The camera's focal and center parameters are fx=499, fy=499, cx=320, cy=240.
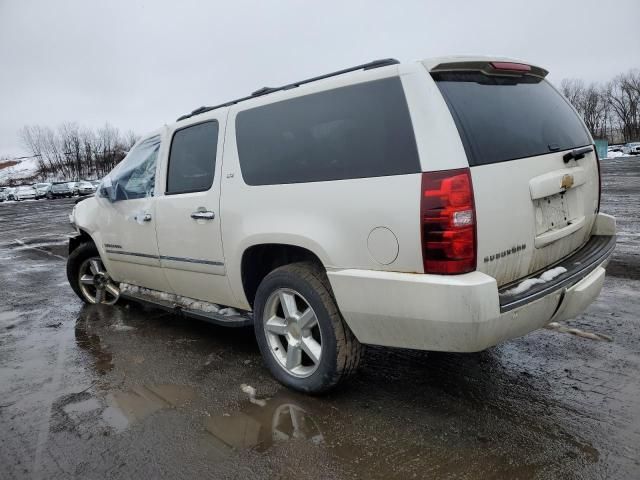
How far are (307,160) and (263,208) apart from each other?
43 cm

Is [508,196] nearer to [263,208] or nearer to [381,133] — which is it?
[381,133]

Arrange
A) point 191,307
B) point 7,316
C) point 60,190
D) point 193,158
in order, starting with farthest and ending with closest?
point 60,190 → point 7,316 → point 191,307 → point 193,158

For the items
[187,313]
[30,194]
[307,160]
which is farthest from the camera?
[30,194]

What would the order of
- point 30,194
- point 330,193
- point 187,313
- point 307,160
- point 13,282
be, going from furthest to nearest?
1. point 30,194
2. point 13,282
3. point 187,313
4. point 307,160
5. point 330,193

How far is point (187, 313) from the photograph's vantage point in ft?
13.2

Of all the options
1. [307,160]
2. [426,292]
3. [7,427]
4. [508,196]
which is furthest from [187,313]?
[508,196]

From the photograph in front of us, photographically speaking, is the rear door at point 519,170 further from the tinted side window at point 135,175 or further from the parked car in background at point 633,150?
the parked car in background at point 633,150

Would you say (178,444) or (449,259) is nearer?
(449,259)

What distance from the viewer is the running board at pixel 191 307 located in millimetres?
3631

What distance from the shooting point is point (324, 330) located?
9.59 ft

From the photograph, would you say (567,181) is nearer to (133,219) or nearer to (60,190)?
(133,219)

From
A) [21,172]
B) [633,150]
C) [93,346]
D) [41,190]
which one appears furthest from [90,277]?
[21,172]

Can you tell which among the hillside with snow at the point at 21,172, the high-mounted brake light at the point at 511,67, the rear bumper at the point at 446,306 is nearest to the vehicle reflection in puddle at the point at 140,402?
the rear bumper at the point at 446,306

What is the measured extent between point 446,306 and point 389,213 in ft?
1.78
